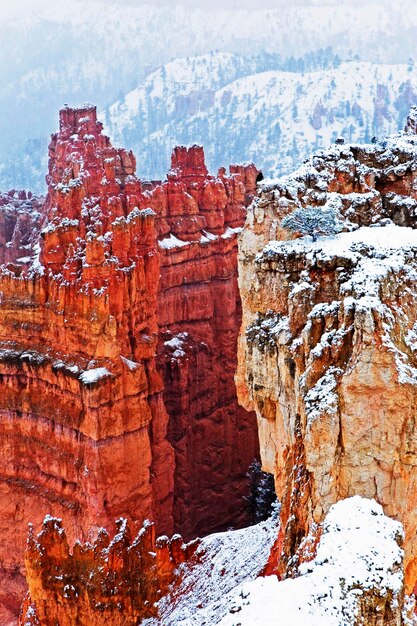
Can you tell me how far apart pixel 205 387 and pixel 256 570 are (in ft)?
61.0

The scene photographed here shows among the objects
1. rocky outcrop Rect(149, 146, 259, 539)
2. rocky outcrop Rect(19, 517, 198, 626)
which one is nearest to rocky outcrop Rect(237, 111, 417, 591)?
rocky outcrop Rect(19, 517, 198, 626)

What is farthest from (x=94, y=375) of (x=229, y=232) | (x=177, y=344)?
(x=229, y=232)

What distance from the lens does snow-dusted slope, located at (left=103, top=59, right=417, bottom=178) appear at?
63094 mm

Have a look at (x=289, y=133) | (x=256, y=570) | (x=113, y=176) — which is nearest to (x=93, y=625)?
(x=256, y=570)

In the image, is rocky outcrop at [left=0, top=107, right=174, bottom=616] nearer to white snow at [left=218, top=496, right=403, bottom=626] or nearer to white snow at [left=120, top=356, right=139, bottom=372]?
white snow at [left=120, top=356, right=139, bottom=372]

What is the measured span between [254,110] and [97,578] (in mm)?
53651

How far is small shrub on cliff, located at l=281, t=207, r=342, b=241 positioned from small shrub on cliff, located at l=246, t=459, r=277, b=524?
1745 cm

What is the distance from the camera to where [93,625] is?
1978cm

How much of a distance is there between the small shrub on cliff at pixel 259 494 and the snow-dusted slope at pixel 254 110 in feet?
90.4

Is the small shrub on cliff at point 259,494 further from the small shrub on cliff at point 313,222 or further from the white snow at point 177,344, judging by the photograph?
the small shrub on cliff at point 313,222

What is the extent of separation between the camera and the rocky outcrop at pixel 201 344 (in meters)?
34.8

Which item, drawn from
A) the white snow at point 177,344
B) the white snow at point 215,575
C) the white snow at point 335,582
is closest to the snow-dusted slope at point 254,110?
the white snow at point 177,344

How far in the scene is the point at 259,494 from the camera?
3409 centimetres

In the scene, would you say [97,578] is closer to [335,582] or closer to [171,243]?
[335,582]
